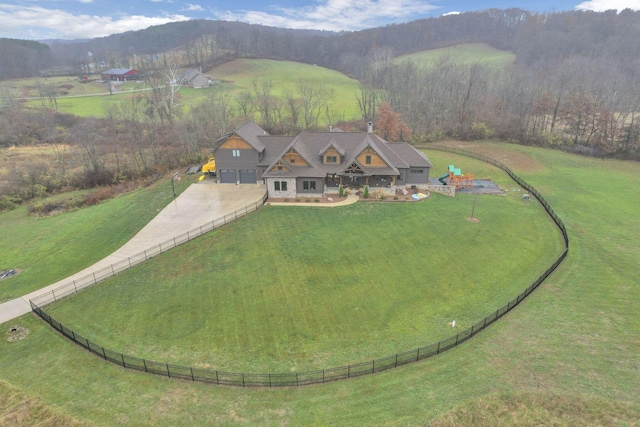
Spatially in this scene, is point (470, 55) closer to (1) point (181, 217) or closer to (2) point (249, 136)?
(2) point (249, 136)

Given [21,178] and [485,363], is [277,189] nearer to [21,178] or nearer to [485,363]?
[485,363]

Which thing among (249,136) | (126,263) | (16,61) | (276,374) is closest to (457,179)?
(249,136)

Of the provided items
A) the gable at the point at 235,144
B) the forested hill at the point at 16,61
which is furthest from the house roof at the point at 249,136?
the forested hill at the point at 16,61

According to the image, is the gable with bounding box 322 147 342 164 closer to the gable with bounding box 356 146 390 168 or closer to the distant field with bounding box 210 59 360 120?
the gable with bounding box 356 146 390 168

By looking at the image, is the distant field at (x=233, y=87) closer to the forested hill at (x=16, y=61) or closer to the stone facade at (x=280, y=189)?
the forested hill at (x=16, y=61)

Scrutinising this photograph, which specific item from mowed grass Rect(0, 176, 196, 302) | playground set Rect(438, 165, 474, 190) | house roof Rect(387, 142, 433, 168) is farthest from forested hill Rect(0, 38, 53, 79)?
playground set Rect(438, 165, 474, 190)
